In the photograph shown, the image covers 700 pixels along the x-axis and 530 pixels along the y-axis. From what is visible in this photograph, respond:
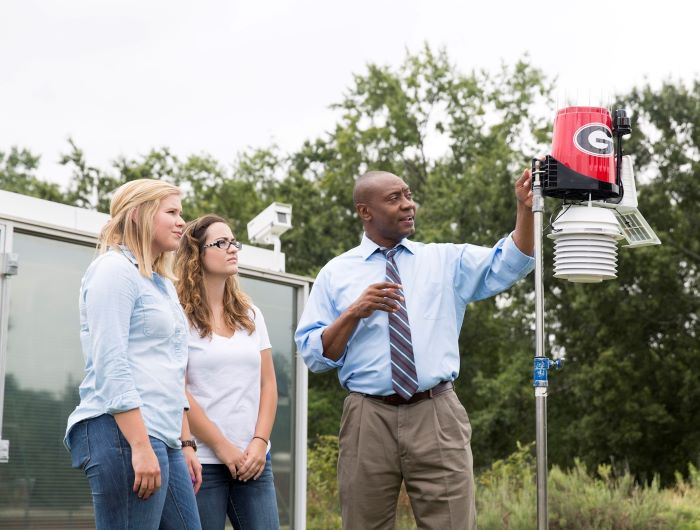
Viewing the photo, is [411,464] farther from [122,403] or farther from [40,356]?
[40,356]

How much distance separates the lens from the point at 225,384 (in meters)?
3.52

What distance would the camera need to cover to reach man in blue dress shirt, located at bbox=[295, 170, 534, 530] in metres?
3.27

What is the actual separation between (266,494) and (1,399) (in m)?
1.77

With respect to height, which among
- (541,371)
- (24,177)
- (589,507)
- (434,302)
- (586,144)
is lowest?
(589,507)

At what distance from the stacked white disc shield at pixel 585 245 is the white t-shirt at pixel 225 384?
114 centimetres

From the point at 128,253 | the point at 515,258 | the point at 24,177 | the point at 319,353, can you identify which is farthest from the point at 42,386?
the point at 24,177

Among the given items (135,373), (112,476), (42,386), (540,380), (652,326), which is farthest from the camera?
(652,326)

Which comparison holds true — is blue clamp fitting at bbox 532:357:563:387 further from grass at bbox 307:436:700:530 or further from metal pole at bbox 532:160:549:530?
grass at bbox 307:436:700:530

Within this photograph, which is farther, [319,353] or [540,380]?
[319,353]

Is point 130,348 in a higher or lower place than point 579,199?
lower

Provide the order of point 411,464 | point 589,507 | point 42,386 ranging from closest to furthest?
1. point 411,464
2. point 42,386
3. point 589,507

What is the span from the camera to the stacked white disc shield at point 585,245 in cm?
314

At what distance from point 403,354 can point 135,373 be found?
95cm

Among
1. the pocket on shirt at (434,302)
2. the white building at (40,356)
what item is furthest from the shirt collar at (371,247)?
the white building at (40,356)
